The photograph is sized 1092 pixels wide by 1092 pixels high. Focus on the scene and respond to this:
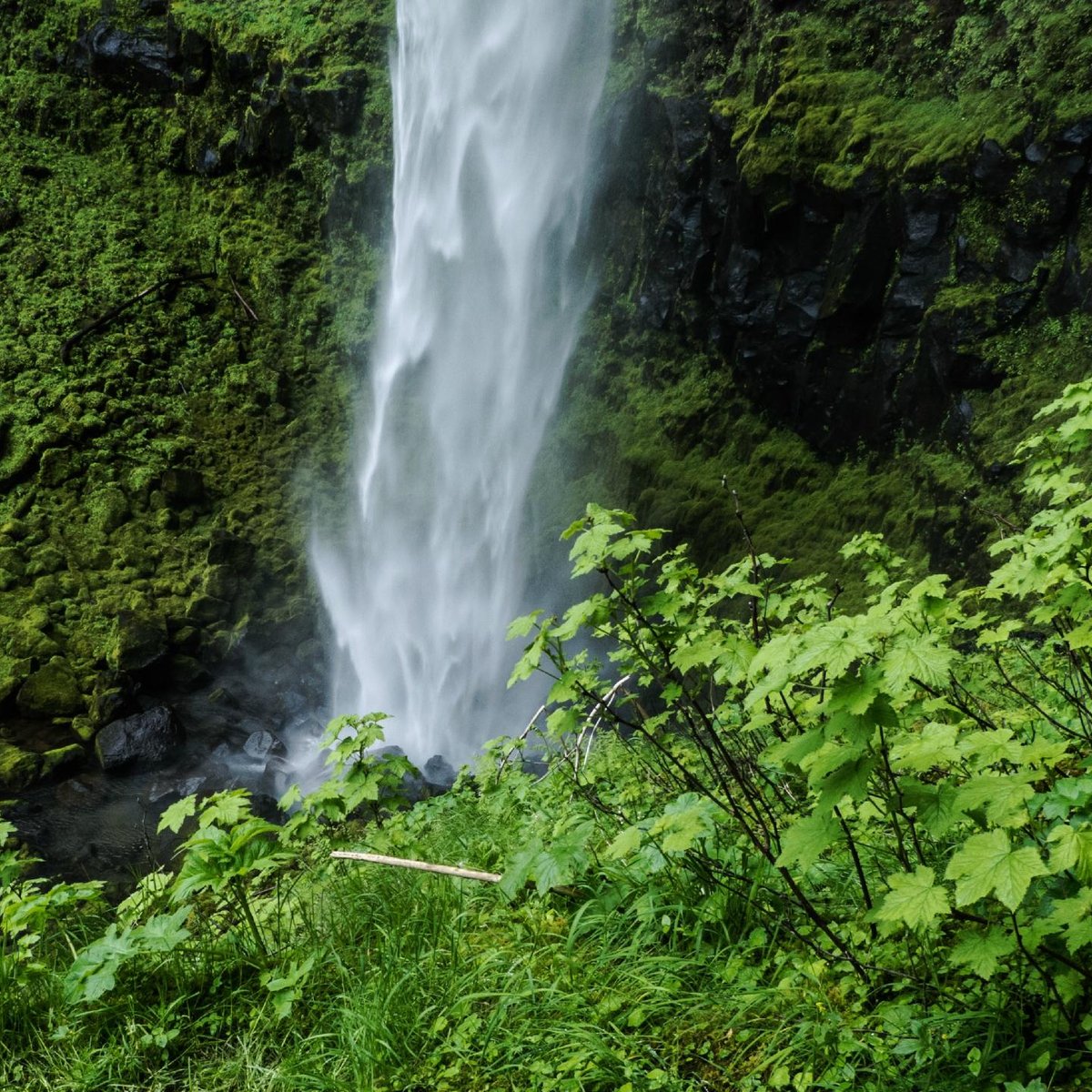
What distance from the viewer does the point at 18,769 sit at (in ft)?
28.1

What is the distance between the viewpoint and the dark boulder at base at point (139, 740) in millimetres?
9000

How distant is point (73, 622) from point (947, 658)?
11.4 meters

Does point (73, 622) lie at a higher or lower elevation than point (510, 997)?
higher

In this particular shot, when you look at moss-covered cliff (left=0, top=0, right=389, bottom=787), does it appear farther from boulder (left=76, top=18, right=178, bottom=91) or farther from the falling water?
the falling water

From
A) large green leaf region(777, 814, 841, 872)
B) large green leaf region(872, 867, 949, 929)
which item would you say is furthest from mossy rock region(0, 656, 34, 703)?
large green leaf region(872, 867, 949, 929)

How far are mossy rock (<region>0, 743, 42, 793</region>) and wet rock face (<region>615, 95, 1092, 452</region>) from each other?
854cm

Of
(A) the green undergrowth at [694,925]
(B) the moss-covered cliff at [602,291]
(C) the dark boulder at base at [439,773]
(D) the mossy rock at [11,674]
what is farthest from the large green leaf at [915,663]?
(D) the mossy rock at [11,674]

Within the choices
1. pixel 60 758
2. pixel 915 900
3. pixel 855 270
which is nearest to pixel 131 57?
pixel 60 758

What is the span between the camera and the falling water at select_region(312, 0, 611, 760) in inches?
438

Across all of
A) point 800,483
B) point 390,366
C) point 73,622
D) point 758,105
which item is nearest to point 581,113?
point 758,105

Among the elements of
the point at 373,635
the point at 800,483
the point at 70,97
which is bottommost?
the point at 800,483

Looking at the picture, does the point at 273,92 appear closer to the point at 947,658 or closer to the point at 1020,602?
the point at 1020,602

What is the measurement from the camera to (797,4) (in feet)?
29.6

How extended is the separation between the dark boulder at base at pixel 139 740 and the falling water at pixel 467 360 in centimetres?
220
